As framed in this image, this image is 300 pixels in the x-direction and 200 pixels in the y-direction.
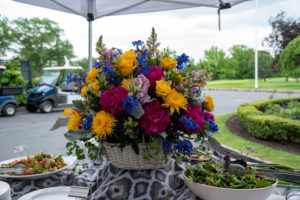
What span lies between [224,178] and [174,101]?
0.35 meters

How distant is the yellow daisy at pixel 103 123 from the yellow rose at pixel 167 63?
0.98ft

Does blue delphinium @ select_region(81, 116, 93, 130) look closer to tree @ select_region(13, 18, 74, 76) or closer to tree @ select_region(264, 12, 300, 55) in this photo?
tree @ select_region(264, 12, 300, 55)

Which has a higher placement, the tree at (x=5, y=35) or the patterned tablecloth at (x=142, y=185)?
the tree at (x=5, y=35)

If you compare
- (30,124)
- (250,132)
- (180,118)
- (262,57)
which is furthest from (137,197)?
(262,57)

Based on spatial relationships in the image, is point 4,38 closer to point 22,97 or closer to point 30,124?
point 22,97

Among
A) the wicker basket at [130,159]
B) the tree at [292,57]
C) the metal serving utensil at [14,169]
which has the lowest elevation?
the metal serving utensil at [14,169]

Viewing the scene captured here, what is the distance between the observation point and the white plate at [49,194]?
1.00 meters

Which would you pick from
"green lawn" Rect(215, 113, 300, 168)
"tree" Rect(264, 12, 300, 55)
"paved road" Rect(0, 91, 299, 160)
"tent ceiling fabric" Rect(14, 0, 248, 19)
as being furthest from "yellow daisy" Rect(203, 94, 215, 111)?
"tree" Rect(264, 12, 300, 55)

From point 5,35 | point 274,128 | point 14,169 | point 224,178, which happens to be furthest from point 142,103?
point 5,35

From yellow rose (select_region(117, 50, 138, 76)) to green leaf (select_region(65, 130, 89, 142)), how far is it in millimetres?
269

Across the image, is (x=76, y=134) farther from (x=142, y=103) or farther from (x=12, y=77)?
(x=12, y=77)

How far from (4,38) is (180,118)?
2554 cm

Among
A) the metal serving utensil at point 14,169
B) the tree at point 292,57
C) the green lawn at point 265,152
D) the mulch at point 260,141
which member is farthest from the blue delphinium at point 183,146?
the tree at point 292,57

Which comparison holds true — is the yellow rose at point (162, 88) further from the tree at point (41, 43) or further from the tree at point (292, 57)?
the tree at point (41, 43)
